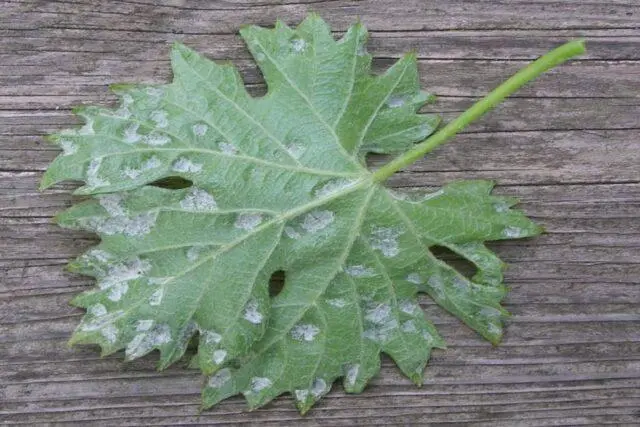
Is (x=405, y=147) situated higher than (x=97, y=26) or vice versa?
(x=97, y=26)

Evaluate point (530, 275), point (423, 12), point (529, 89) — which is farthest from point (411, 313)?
point (423, 12)

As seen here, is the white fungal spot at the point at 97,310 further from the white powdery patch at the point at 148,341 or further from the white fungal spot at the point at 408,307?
the white fungal spot at the point at 408,307

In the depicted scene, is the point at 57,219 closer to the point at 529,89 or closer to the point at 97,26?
the point at 97,26

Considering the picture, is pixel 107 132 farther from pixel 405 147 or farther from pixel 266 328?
pixel 405 147

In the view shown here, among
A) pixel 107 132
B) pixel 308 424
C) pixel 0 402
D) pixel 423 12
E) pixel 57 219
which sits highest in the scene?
pixel 423 12

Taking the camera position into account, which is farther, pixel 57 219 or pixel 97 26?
pixel 97 26

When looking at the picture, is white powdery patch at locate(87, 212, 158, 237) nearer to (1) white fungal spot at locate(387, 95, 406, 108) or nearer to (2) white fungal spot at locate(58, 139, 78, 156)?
(2) white fungal spot at locate(58, 139, 78, 156)

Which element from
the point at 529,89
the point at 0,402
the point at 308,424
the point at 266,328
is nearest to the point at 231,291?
the point at 266,328
